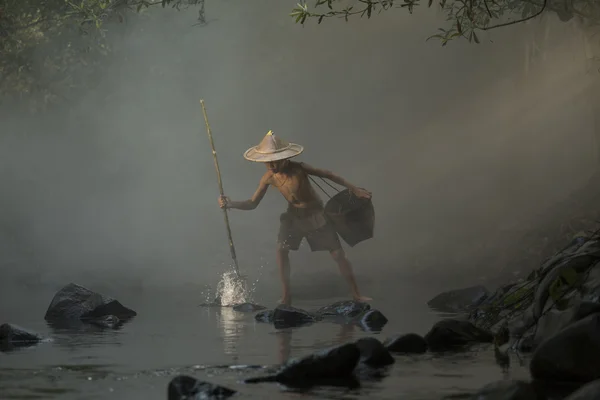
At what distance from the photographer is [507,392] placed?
5301 mm

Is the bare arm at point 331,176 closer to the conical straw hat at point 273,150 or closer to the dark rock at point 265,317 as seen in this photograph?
the conical straw hat at point 273,150

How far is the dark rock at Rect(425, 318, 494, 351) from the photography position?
7992 millimetres

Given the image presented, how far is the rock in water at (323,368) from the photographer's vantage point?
637cm

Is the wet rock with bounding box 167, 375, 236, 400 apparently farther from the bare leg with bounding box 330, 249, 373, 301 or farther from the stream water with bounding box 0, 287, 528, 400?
the bare leg with bounding box 330, 249, 373, 301

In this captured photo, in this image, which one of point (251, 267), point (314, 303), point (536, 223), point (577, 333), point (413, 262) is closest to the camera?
point (577, 333)

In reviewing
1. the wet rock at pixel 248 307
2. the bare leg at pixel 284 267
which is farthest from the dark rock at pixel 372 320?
the wet rock at pixel 248 307

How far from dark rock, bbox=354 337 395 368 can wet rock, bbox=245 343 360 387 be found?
32cm

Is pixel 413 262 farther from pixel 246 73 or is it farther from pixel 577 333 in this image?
pixel 577 333

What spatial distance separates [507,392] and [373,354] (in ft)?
5.85

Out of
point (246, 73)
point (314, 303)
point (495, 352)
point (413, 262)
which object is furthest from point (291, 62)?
point (495, 352)

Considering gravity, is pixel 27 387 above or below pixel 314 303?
below

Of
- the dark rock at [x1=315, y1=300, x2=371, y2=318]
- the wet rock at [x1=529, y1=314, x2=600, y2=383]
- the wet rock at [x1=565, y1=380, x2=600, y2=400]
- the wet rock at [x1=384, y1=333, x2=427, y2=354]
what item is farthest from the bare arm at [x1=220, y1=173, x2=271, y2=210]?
the wet rock at [x1=565, y1=380, x2=600, y2=400]

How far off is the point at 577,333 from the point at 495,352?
126cm

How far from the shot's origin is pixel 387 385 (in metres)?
6.16
